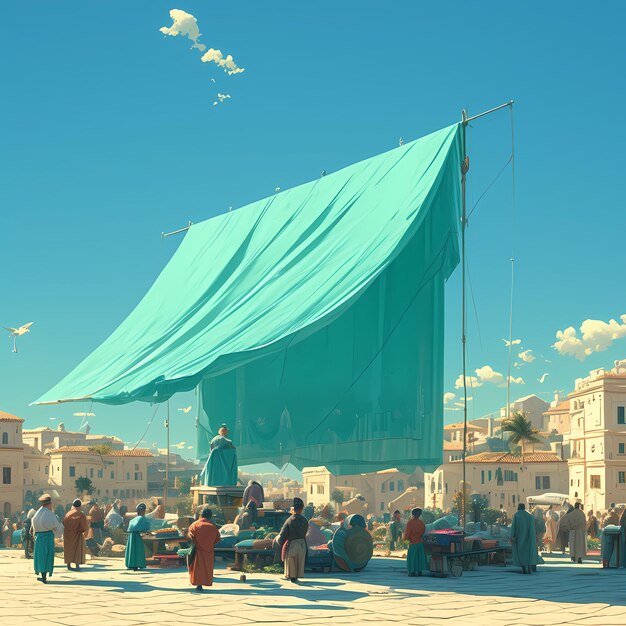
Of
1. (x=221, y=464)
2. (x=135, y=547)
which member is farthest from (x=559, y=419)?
(x=135, y=547)

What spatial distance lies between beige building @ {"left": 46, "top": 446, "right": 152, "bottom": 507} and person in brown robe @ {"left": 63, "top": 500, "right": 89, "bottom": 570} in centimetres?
8714

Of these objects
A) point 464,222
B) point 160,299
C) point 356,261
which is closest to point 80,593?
point 356,261

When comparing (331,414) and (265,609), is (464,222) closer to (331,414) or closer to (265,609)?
(331,414)

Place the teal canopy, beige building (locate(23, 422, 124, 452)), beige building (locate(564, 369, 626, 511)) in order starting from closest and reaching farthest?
the teal canopy < beige building (locate(564, 369, 626, 511)) < beige building (locate(23, 422, 124, 452))

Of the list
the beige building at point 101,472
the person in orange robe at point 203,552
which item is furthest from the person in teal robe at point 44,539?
the beige building at point 101,472

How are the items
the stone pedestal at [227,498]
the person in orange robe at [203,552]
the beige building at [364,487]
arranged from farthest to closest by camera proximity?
the beige building at [364,487], the stone pedestal at [227,498], the person in orange robe at [203,552]

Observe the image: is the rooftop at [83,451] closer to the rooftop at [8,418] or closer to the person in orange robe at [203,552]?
the rooftop at [8,418]

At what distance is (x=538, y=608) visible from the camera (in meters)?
14.0

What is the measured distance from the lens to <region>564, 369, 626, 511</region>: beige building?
78000mm

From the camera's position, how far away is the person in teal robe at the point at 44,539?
16.8m

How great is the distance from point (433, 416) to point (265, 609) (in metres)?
9.66

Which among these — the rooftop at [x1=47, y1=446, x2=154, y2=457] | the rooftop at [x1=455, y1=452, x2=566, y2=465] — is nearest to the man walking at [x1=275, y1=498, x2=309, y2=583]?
the rooftop at [x1=455, y1=452, x2=566, y2=465]

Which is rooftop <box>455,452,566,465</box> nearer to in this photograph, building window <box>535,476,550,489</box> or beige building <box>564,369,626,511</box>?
building window <box>535,476,550,489</box>

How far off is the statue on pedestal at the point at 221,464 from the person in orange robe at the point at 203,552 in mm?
6854
